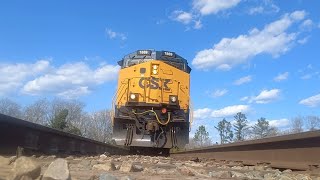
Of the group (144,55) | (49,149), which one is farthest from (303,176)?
(144,55)

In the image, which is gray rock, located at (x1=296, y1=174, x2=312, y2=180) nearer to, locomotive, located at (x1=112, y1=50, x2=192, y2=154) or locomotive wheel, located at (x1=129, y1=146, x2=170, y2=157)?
locomotive, located at (x1=112, y1=50, x2=192, y2=154)

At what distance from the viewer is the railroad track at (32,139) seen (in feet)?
17.0

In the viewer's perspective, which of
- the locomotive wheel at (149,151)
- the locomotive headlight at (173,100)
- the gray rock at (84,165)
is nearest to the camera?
the gray rock at (84,165)

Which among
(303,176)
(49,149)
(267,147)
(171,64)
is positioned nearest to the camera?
(303,176)

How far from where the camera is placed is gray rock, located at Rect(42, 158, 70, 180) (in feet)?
7.57

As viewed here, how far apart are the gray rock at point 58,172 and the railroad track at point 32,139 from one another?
2421 millimetres

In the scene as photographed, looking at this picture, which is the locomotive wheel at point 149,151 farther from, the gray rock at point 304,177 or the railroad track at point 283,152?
the gray rock at point 304,177

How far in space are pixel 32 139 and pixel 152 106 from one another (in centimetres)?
627

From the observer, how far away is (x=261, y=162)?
6.38 metres

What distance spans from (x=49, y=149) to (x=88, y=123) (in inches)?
2419

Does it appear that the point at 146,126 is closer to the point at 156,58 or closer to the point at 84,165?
the point at 156,58

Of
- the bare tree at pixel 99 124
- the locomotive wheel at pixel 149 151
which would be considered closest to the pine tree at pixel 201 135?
the bare tree at pixel 99 124

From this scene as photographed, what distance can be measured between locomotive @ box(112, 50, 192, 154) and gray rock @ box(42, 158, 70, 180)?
9.37m

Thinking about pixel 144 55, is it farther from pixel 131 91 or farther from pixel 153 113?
pixel 153 113
